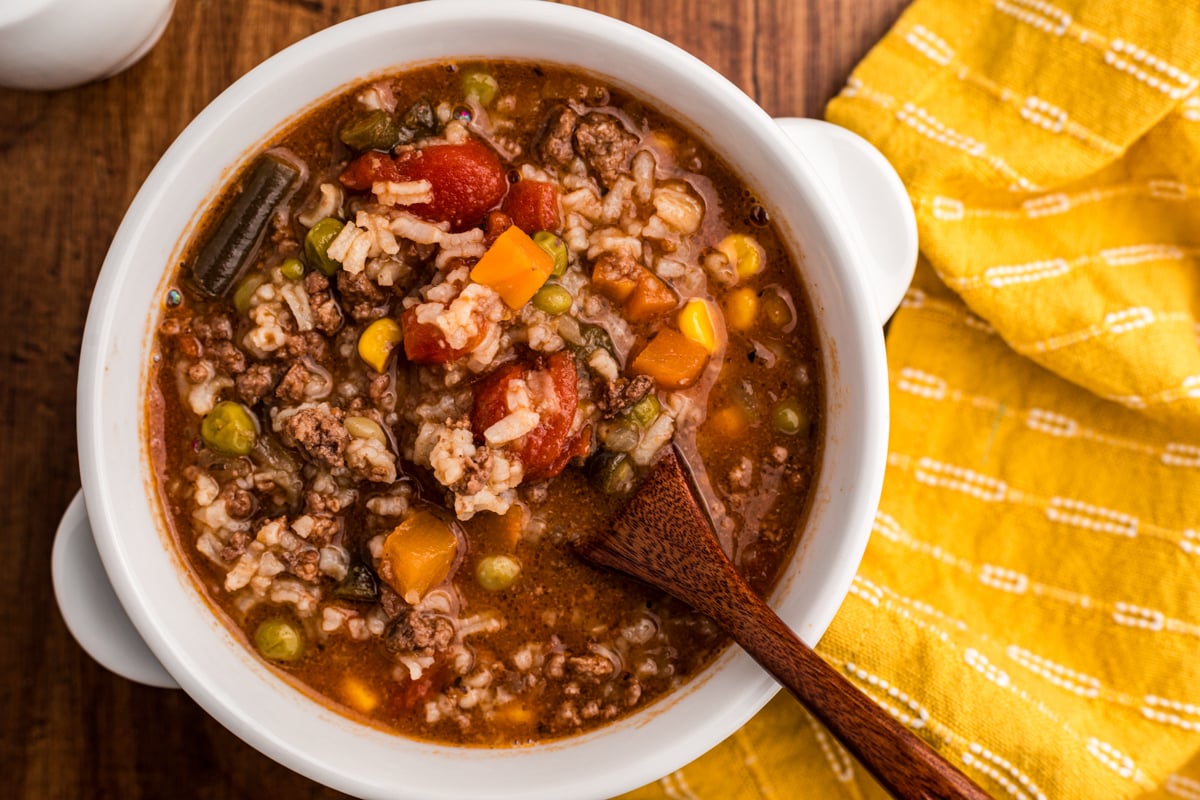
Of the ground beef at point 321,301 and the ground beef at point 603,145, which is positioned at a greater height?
the ground beef at point 603,145

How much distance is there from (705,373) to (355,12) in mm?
1735

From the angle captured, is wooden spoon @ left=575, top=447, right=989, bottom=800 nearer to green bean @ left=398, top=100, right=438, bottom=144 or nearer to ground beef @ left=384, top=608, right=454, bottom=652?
ground beef @ left=384, top=608, right=454, bottom=652

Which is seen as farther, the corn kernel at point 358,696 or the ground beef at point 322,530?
the corn kernel at point 358,696

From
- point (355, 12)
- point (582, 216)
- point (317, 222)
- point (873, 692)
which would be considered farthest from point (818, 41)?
point (873, 692)

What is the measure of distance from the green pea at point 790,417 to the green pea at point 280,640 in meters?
1.58

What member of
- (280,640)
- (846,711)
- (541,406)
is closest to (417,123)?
(541,406)

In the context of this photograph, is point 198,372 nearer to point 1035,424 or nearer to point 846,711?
point 846,711

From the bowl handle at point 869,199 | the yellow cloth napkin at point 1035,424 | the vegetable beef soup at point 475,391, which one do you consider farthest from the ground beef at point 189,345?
the yellow cloth napkin at point 1035,424

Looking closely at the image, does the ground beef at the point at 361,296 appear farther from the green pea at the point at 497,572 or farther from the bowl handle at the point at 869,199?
the bowl handle at the point at 869,199

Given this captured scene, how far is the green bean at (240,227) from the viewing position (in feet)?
10.2

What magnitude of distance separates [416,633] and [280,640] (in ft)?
1.46

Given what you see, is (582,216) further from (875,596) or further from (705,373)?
(875,596)

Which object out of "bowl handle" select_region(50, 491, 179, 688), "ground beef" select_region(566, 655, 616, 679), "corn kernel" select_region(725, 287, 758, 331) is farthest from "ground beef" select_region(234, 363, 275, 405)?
"corn kernel" select_region(725, 287, 758, 331)

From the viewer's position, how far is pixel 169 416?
3201 mm
